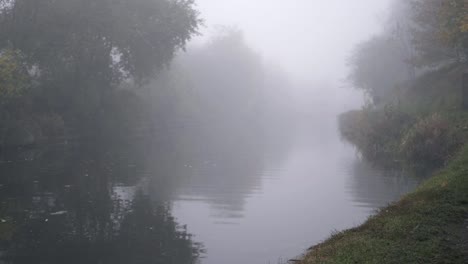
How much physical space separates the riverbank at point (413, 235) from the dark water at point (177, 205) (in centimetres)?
210

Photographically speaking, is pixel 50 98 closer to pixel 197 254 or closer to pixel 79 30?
pixel 79 30

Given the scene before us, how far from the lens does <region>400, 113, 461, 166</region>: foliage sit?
2331 cm

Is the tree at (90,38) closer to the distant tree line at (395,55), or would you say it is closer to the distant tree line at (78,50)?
the distant tree line at (78,50)

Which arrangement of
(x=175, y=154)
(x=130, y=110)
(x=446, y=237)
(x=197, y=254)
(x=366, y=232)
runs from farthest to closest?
(x=130, y=110) < (x=175, y=154) < (x=197, y=254) < (x=366, y=232) < (x=446, y=237)

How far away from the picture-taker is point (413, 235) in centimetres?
993

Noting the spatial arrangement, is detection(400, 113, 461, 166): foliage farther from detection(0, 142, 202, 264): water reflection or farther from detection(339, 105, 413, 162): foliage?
detection(0, 142, 202, 264): water reflection

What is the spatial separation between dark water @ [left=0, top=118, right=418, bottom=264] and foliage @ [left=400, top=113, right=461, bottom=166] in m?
2.09

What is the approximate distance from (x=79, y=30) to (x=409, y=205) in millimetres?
38747

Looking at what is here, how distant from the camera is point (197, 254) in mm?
12109

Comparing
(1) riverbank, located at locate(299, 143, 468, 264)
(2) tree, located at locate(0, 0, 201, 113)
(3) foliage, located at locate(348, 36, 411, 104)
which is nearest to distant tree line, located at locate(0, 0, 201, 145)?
(2) tree, located at locate(0, 0, 201, 113)

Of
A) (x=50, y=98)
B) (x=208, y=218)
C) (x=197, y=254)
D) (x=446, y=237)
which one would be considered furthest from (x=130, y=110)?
(x=446, y=237)

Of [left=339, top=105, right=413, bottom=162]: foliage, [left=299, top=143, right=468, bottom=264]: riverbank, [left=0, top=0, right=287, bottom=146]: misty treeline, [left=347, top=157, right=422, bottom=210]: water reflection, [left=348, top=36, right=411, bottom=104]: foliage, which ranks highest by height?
[left=348, top=36, right=411, bottom=104]: foliage

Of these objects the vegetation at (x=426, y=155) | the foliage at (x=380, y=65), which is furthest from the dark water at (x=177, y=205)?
the foliage at (x=380, y=65)

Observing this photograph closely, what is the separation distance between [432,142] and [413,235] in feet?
51.0
